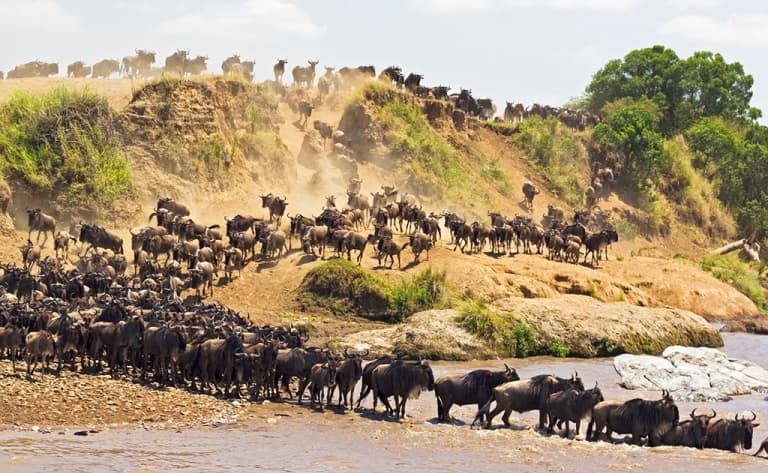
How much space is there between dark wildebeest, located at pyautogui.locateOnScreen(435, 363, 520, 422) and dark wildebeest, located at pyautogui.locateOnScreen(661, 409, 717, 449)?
2979 millimetres

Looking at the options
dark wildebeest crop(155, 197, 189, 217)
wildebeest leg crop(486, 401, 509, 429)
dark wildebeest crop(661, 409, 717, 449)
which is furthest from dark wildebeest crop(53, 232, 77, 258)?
dark wildebeest crop(661, 409, 717, 449)

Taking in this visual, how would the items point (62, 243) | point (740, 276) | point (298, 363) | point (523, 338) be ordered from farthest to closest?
point (740, 276) < point (62, 243) < point (523, 338) < point (298, 363)

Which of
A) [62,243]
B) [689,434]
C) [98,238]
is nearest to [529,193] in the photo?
[98,238]

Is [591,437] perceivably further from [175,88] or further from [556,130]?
[556,130]

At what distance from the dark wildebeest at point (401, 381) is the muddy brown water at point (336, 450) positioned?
1.58 feet

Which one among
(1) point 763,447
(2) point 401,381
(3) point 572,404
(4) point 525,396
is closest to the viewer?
(1) point 763,447

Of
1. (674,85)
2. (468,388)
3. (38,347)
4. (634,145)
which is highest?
(674,85)

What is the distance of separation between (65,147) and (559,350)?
20.0 meters

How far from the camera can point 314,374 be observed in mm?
19750

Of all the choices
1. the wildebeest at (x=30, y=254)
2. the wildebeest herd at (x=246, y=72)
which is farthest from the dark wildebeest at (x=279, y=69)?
the wildebeest at (x=30, y=254)

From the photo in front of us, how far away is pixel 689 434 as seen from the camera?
1781 cm

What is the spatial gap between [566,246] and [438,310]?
10.4 m

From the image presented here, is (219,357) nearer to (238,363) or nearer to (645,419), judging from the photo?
(238,363)

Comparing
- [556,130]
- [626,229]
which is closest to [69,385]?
[626,229]
